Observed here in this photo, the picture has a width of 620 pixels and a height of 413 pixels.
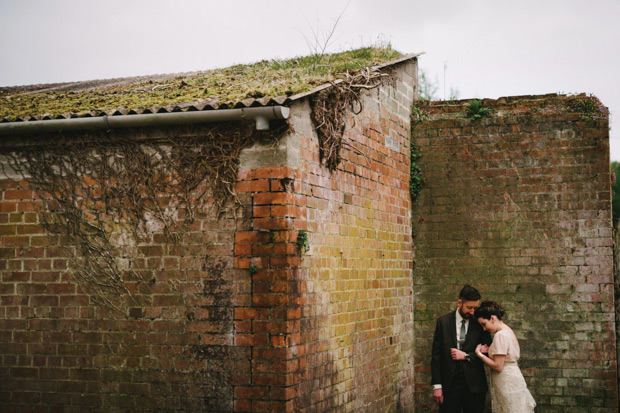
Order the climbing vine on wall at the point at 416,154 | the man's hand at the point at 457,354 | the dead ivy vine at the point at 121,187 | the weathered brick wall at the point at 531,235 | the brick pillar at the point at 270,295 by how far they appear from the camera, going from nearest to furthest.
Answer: the brick pillar at the point at 270,295
the dead ivy vine at the point at 121,187
the man's hand at the point at 457,354
the weathered brick wall at the point at 531,235
the climbing vine on wall at the point at 416,154

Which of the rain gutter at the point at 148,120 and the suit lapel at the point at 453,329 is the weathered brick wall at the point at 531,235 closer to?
the suit lapel at the point at 453,329

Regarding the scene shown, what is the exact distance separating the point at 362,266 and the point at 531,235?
3.00 meters

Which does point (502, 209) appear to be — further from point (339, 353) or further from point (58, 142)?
point (58, 142)

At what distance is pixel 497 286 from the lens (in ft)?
30.9

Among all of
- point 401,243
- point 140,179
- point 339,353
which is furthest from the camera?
point 401,243

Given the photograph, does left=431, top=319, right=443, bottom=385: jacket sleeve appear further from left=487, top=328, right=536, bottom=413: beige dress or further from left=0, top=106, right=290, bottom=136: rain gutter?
left=0, top=106, right=290, bottom=136: rain gutter

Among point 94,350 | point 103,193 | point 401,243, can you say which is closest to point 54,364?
point 94,350

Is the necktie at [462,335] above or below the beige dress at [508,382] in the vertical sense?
above

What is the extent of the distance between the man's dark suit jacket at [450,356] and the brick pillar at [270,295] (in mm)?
2101

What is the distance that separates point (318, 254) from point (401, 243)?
2903mm

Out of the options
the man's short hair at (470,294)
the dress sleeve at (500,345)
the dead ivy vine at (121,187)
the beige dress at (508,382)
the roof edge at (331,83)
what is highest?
the roof edge at (331,83)

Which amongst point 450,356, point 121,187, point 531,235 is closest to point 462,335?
point 450,356

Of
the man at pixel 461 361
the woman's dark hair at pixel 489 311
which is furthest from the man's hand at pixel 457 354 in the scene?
the woman's dark hair at pixel 489 311

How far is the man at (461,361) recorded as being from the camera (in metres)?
7.38
